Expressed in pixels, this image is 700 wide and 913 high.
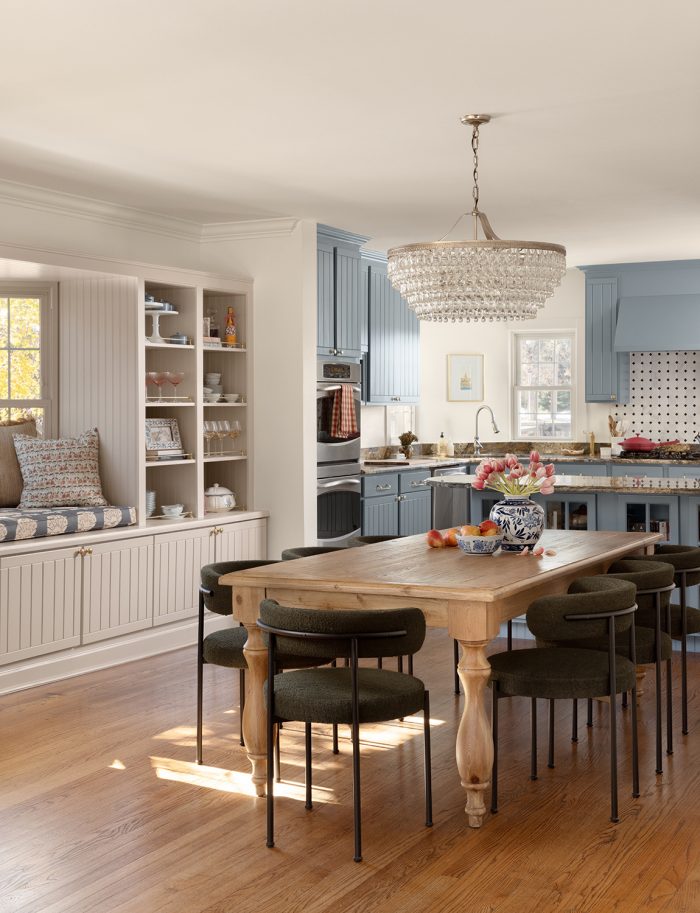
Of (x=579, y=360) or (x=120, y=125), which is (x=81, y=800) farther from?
(x=579, y=360)

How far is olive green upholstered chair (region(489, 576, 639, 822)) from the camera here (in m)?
3.50

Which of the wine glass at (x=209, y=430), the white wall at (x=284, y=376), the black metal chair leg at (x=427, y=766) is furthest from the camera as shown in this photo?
the white wall at (x=284, y=376)

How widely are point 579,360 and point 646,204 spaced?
3.19 meters

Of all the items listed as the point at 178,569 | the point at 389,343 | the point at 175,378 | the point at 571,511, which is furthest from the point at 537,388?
the point at 178,569

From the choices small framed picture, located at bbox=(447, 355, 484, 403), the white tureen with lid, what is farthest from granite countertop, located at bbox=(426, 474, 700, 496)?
small framed picture, located at bbox=(447, 355, 484, 403)

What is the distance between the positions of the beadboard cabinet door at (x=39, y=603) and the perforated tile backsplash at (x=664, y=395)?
5.50 meters

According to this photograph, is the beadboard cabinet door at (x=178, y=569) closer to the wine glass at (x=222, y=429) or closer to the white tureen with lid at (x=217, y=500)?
the white tureen with lid at (x=217, y=500)

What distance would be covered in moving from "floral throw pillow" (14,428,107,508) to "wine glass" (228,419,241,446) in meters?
1.08

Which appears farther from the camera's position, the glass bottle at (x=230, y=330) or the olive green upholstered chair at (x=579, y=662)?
the glass bottle at (x=230, y=330)

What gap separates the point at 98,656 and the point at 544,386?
532 centimetres

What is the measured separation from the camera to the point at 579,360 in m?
9.64

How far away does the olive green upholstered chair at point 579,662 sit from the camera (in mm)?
3504

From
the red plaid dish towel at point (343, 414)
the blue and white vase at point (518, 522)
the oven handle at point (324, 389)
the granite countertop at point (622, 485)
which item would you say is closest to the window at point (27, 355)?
the oven handle at point (324, 389)

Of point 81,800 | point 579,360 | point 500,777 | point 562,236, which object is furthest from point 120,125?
point 579,360
